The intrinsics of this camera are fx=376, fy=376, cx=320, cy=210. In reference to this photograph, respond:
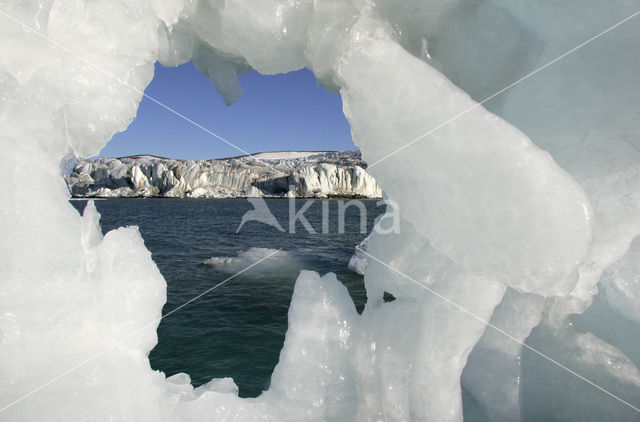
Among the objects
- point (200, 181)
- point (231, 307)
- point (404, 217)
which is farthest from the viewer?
point (200, 181)

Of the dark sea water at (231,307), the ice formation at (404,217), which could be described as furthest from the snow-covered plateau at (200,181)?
the ice formation at (404,217)

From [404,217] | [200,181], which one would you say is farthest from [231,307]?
[200,181]

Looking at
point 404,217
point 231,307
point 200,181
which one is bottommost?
point 231,307

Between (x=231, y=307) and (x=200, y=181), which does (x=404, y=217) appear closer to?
(x=231, y=307)

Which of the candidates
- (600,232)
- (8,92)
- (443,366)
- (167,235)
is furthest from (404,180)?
(167,235)

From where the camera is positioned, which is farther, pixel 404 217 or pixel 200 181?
pixel 200 181

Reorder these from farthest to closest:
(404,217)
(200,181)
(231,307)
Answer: (200,181) → (231,307) → (404,217)

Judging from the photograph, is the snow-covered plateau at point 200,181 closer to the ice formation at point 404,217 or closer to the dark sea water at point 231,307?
the dark sea water at point 231,307

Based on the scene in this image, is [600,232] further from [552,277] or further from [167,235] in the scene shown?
[167,235]
